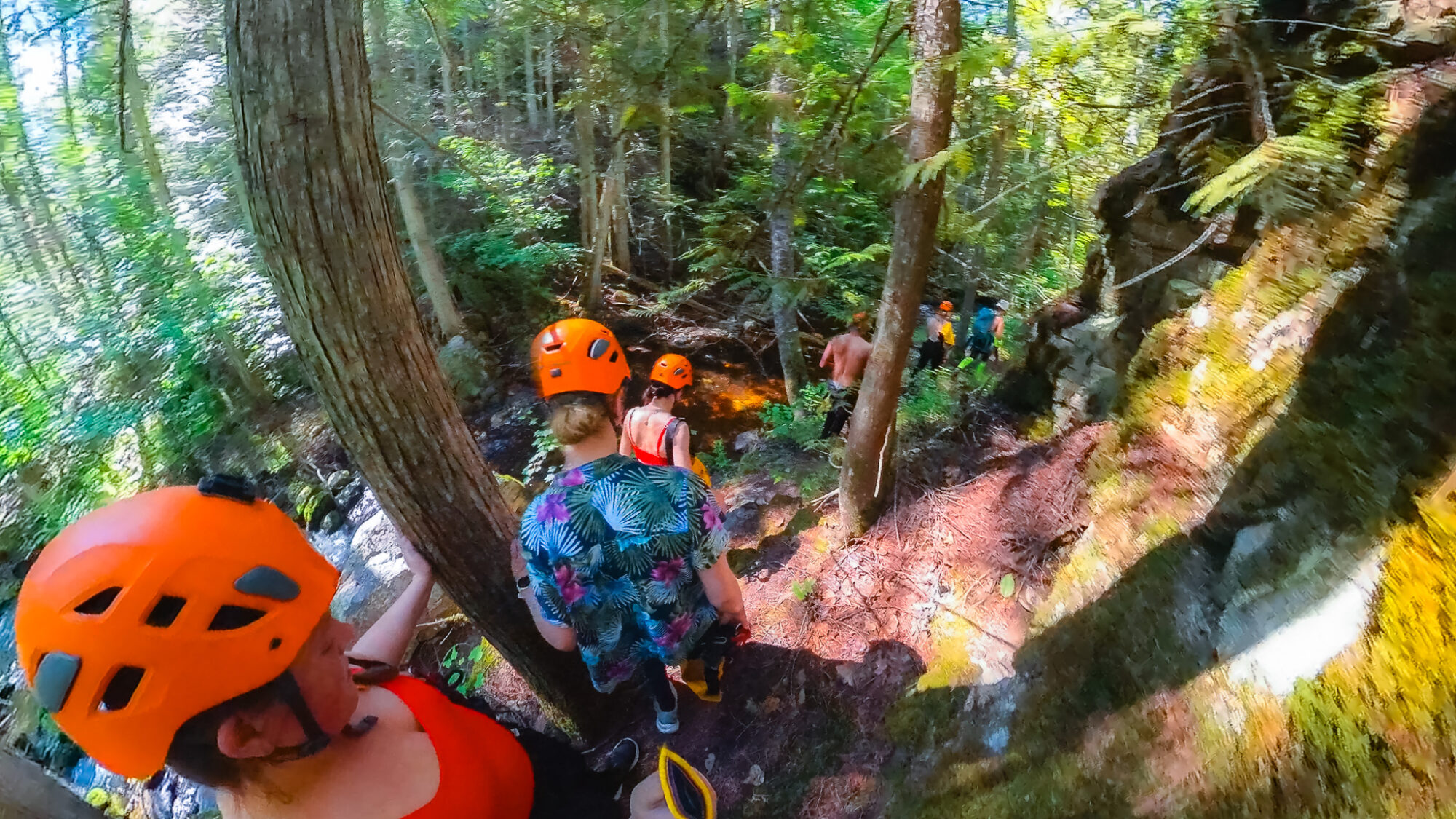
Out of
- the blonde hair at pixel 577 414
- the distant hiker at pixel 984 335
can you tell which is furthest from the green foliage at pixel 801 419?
the blonde hair at pixel 577 414

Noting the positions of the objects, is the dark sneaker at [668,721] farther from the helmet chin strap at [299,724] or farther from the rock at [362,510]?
the rock at [362,510]

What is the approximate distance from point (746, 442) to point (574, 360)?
6.94m

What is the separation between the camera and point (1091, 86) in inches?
126

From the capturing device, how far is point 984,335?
8.99 m

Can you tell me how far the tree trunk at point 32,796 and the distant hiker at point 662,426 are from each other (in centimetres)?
253

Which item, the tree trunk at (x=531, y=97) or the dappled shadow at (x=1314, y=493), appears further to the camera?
the tree trunk at (x=531, y=97)

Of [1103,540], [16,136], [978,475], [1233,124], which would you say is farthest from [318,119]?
[16,136]

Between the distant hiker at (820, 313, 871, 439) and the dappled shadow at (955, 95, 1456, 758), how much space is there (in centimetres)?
480

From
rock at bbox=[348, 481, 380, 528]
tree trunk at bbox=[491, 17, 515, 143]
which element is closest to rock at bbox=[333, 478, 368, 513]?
rock at bbox=[348, 481, 380, 528]

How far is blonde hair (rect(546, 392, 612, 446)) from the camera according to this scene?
2439 mm

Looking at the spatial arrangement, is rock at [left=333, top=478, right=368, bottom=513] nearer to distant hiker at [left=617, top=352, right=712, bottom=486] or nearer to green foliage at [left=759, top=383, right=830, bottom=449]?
green foliage at [left=759, top=383, right=830, bottom=449]

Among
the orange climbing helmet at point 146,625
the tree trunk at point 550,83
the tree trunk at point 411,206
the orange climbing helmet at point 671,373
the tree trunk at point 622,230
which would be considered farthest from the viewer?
the tree trunk at point 550,83

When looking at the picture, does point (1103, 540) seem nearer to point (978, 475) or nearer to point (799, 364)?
point (978, 475)

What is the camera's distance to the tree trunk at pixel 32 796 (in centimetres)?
184
